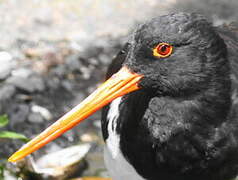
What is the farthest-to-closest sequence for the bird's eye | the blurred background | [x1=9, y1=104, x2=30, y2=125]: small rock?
1. [x1=9, y1=104, x2=30, y2=125]: small rock
2. the blurred background
3. the bird's eye

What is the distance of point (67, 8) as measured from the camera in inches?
233

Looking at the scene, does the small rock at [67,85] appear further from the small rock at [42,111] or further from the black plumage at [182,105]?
the black plumage at [182,105]

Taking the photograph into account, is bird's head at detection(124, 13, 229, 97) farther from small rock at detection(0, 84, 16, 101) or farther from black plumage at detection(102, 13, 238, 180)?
small rock at detection(0, 84, 16, 101)

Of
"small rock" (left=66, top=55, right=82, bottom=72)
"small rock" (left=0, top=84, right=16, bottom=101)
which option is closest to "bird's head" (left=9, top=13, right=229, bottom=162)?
"small rock" (left=0, top=84, right=16, bottom=101)

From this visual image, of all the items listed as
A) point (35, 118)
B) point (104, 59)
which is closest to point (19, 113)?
point (35, 118)

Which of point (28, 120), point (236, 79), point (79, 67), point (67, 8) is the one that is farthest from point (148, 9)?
point (236, 79)

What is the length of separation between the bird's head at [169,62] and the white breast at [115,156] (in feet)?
1.70

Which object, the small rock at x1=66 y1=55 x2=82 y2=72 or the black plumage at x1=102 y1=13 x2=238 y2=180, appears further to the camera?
the small rock at x1=66 y1=55 x2=82 y2=72

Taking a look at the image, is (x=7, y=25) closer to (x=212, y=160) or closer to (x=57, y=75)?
(x=57, y=75)

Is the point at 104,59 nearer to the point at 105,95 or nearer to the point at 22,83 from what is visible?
the point at 22,83

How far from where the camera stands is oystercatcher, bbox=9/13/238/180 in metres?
2.67

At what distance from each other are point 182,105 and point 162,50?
1.15 ft

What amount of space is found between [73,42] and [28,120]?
1.32 m

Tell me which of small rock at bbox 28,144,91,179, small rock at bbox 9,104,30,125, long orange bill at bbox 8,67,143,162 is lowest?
small rock at bbox 28,144,91,179
